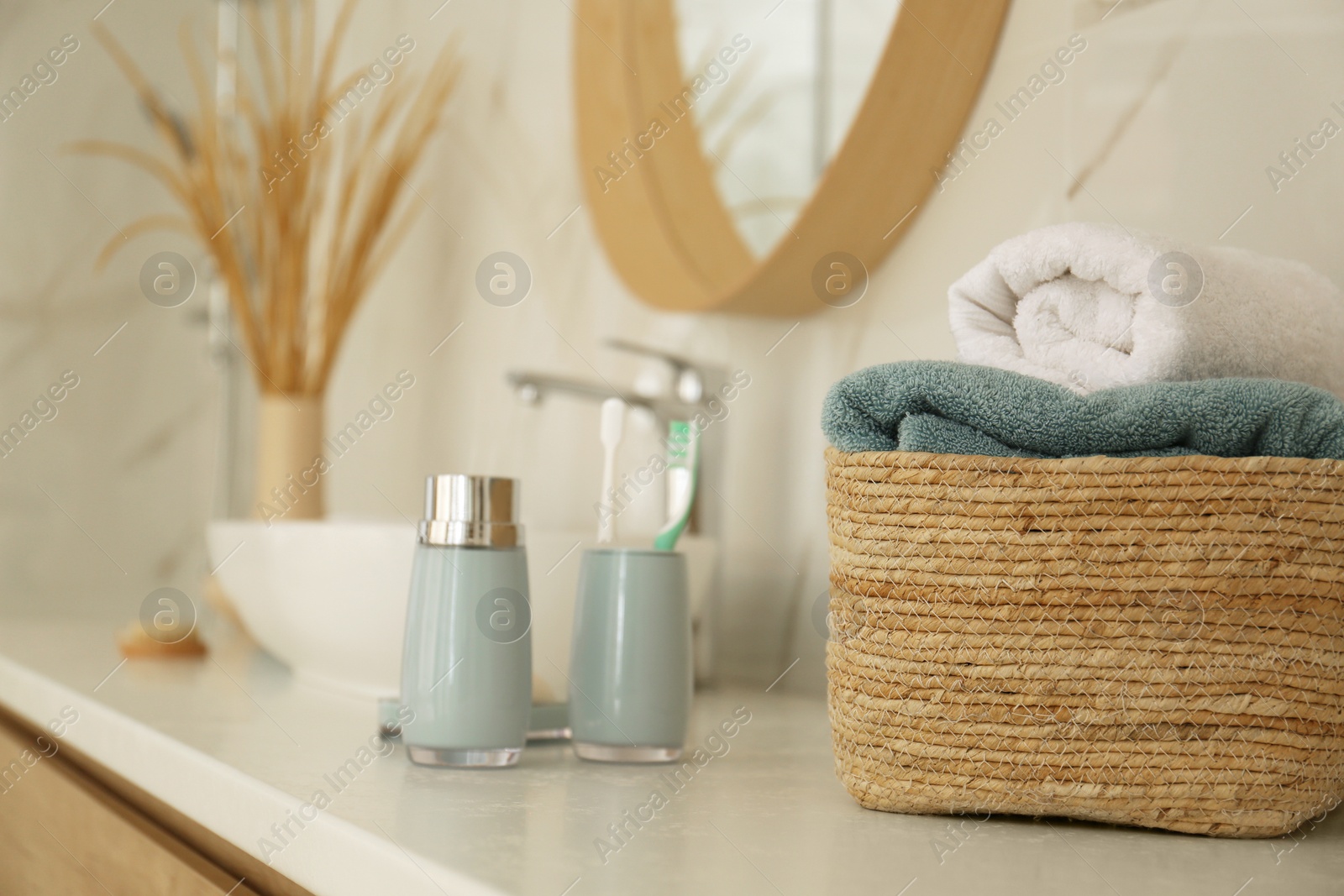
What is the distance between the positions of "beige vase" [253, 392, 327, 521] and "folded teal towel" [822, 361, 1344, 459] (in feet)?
3.71

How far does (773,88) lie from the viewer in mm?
1054

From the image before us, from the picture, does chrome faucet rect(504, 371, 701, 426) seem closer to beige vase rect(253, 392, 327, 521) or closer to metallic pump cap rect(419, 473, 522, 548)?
metallic pump cap rect(419, 473, 522, 548)

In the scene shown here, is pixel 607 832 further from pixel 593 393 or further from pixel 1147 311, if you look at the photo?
pixel 593 393

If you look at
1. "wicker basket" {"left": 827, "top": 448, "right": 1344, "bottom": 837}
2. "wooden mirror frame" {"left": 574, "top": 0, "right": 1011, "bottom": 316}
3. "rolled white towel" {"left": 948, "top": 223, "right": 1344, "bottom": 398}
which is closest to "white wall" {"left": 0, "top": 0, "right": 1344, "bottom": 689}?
"wooden mirror frame" {"left": 574, "top": 0, "right": 1011, "bottom": 316}

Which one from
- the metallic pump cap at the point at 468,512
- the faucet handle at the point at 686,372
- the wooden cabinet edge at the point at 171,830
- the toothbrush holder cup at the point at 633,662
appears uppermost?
the faucet handle at the point at 686,372

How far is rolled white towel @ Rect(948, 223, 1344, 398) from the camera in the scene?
1.64 feet

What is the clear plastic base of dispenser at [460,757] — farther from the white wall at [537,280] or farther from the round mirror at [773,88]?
the round mirror at [773,88]

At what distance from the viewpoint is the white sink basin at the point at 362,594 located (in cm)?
87

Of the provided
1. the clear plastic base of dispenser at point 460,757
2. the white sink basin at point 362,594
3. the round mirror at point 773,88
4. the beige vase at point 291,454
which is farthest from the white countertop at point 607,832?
the beige vase at point 291,454

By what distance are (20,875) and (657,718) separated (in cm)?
52

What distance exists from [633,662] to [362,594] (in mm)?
306

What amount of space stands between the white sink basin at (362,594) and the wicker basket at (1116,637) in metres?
0.36

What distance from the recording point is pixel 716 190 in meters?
1.11

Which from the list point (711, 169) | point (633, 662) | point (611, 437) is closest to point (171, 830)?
point (633, 662)
